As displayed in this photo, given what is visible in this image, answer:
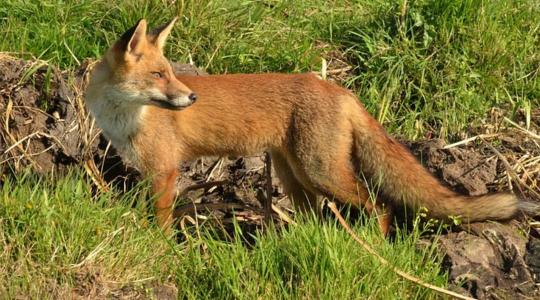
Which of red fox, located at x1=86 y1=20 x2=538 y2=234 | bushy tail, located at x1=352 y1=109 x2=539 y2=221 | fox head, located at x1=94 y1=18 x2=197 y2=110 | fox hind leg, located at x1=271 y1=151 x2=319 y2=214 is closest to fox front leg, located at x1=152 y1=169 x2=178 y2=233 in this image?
red fox, located at x1=86 y1=20 x2=538 y2=234

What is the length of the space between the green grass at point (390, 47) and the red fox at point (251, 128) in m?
1.37

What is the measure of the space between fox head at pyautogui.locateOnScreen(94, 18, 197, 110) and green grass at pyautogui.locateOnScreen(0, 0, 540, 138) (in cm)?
152

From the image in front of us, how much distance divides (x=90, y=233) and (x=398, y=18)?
12.9ft

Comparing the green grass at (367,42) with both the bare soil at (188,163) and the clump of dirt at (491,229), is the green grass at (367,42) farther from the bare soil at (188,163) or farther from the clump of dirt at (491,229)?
the clump of dirt at (491,229)

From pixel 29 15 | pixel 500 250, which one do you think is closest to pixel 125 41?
pixel 29 15

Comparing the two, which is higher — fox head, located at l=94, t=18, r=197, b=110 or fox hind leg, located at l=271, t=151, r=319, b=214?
fox head, located at l=94, t=18, r=197, b=110

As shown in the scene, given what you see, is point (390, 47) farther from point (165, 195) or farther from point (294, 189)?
point (165, 195)

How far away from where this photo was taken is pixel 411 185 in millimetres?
6562

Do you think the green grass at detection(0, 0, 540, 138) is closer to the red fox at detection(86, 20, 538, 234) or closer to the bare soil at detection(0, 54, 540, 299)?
the bare soil at detection(0, 54, 540, 299)

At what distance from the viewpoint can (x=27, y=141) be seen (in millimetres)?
7039

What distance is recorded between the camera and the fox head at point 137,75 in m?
6.44

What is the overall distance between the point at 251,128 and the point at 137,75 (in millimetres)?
836

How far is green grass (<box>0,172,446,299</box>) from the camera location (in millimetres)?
5164

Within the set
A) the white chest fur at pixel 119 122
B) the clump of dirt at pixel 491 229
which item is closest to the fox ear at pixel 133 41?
the white chest fur at pixel 119 122
